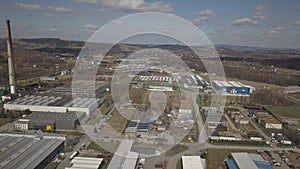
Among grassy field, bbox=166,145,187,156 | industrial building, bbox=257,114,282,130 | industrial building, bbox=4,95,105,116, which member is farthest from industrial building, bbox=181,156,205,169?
industrial building, bbox=4,95,105,116

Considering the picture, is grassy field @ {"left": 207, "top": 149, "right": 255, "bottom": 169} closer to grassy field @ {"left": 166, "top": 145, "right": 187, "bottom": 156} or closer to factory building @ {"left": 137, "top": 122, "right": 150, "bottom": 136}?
grassy field @ {"left": 166, "top": 145, "right": 187, "bottom": 156}

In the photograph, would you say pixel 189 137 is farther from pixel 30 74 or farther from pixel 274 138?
pixel 30 74

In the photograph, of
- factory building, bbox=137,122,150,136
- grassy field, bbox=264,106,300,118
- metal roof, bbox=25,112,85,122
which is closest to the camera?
factory building, bbox=137,122,150,136

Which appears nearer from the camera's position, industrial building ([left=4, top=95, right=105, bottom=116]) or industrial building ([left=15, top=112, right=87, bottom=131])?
industrial building ([left=15, top=112, right=87, bottom=131])

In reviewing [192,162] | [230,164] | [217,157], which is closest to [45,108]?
[192,162]

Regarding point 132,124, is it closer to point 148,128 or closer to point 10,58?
point 148,128

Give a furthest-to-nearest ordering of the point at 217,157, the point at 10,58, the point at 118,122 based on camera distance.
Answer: the point at 10,58 < the point at 118,122 < the point at 217,157

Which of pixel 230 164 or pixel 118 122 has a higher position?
pixel 118 122
